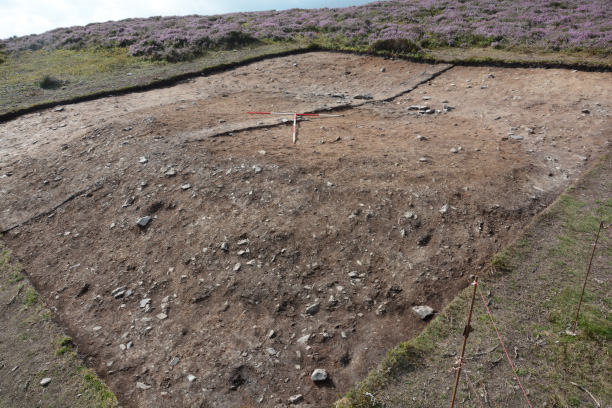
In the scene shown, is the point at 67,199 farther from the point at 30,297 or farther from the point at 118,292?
the point at 118,292

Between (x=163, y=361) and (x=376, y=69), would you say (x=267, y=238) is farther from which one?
(x=376, y=69)

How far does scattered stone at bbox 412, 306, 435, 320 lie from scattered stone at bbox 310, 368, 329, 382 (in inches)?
70.6

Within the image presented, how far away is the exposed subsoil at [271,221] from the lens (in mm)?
5930

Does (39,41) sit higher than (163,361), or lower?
higher

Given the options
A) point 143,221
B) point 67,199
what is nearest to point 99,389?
point 143,221

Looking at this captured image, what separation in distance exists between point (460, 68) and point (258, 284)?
1477cm

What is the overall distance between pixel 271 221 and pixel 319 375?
140 inches

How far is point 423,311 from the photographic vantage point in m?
6.12

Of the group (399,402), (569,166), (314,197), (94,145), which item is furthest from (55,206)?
(569,166)

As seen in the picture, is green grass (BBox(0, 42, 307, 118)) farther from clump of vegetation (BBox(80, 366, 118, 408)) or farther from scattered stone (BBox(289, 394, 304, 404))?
scattered stone (BBox(289, 394, 304, 404))

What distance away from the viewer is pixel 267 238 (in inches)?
305

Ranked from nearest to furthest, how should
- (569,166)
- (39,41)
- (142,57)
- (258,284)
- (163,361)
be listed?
(163,361) → (258,284) → (569,166) → (142,57) → (39,41)

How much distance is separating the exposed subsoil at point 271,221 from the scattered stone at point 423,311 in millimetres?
138

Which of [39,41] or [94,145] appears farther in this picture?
[39,41]
